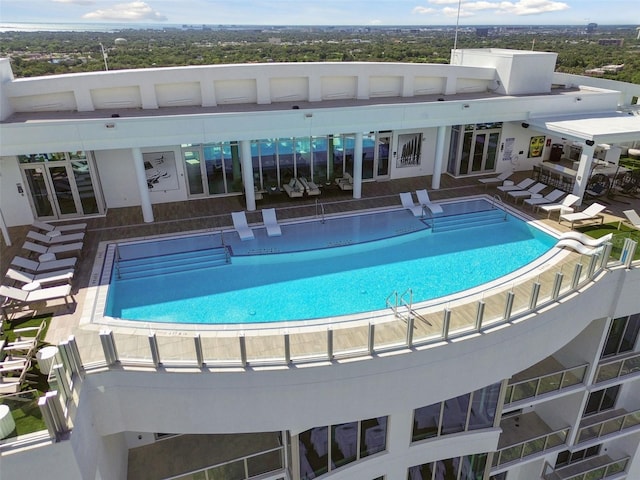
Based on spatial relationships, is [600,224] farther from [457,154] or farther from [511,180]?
[457,154]

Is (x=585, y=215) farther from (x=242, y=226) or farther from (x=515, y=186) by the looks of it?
(x=242, y=226)

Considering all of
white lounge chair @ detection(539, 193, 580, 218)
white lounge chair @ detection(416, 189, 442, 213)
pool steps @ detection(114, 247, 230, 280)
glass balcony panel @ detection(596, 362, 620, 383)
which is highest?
white lounge chair @ detection(539, 193, 580, 218)

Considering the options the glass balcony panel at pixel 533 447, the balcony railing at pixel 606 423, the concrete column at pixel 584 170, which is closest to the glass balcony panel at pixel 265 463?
the glass balcony panel at pixel 533 447

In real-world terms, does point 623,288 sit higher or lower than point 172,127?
lower

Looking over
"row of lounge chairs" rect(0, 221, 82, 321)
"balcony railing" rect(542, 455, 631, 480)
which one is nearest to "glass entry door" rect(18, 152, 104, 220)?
"row of lounge chairs" rect(0, 221, 82, 321)

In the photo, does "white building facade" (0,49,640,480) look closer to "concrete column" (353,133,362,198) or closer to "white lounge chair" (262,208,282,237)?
"concrete column" (353,133,362,198)

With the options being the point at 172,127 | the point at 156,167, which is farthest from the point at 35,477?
the point at 156,167
